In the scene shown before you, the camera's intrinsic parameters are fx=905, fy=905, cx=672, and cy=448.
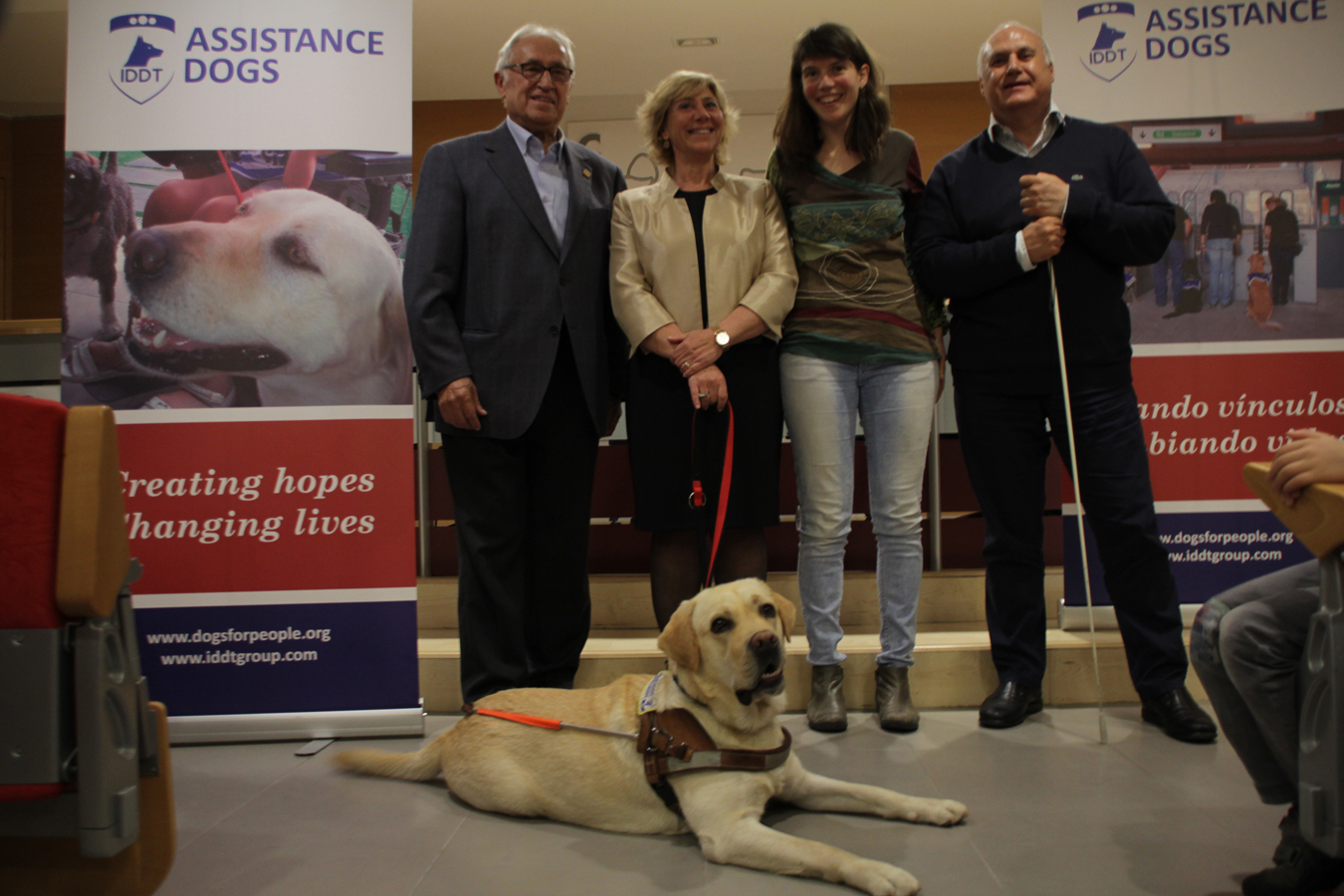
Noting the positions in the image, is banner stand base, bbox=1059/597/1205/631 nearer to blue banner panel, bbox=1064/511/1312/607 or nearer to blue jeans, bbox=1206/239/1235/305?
blue banner panel, bbox=1064/511/1312/607

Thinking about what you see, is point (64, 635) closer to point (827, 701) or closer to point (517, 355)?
point (517, 355)

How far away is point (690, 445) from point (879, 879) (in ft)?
3.83

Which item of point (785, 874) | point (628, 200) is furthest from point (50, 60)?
point (785, 874)

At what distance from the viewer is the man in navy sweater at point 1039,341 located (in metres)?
2.38

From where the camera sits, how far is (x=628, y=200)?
2.47 m

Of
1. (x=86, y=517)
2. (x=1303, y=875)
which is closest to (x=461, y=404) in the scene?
(x=86, y=517)

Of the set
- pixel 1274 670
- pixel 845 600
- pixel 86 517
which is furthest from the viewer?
pixel 845 600

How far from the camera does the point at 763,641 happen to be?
5.76 feet

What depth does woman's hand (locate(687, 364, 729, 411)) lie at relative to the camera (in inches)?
90.2

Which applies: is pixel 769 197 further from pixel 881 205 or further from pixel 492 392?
pixel 492 392

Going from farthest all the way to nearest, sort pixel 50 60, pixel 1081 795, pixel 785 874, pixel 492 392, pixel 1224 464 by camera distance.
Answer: pixel 50 60
pixel 1224 464
pixel 492 392
pixel 1081 795
pixel 785 874

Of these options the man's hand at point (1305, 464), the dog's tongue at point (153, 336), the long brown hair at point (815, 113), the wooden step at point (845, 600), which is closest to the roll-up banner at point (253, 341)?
the dog's tongue at point (153, 336)

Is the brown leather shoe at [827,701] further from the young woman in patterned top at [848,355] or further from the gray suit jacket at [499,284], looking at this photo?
the gray suit jacket at [499,284]

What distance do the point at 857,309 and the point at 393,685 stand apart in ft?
5.44
